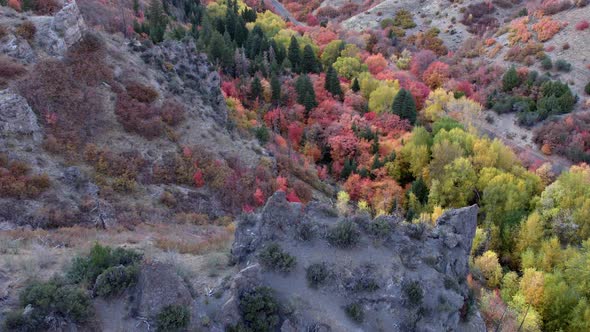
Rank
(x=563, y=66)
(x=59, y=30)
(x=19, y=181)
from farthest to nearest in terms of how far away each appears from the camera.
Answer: (x=563, y=66)
(x=59, y=30)
(x=19, y=181)

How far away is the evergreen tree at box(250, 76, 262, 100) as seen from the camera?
6706cm

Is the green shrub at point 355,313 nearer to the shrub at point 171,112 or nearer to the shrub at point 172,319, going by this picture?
the shrub at point 172,319

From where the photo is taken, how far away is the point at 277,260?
2194 cm

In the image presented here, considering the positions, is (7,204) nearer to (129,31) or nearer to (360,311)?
(360,311)

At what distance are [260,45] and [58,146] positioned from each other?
50531 mm

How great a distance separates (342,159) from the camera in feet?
205

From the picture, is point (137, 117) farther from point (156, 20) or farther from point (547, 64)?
point (547, 64)

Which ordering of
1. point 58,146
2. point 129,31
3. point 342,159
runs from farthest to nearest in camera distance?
point 342,159
point 129,31
point 58,146

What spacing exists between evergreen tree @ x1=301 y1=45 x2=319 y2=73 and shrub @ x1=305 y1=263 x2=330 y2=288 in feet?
203

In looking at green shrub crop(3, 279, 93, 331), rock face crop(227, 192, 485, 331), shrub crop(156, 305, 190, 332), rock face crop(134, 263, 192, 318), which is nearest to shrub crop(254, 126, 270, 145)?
rock face crop(227, 192, 485, 331)

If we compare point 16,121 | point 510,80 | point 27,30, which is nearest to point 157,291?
point 16,121

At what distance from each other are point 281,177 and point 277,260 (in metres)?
26.9

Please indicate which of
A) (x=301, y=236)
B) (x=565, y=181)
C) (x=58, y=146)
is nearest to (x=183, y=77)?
(x=58, y=146)

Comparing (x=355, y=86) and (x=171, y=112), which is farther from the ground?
(x=171, y=112)
